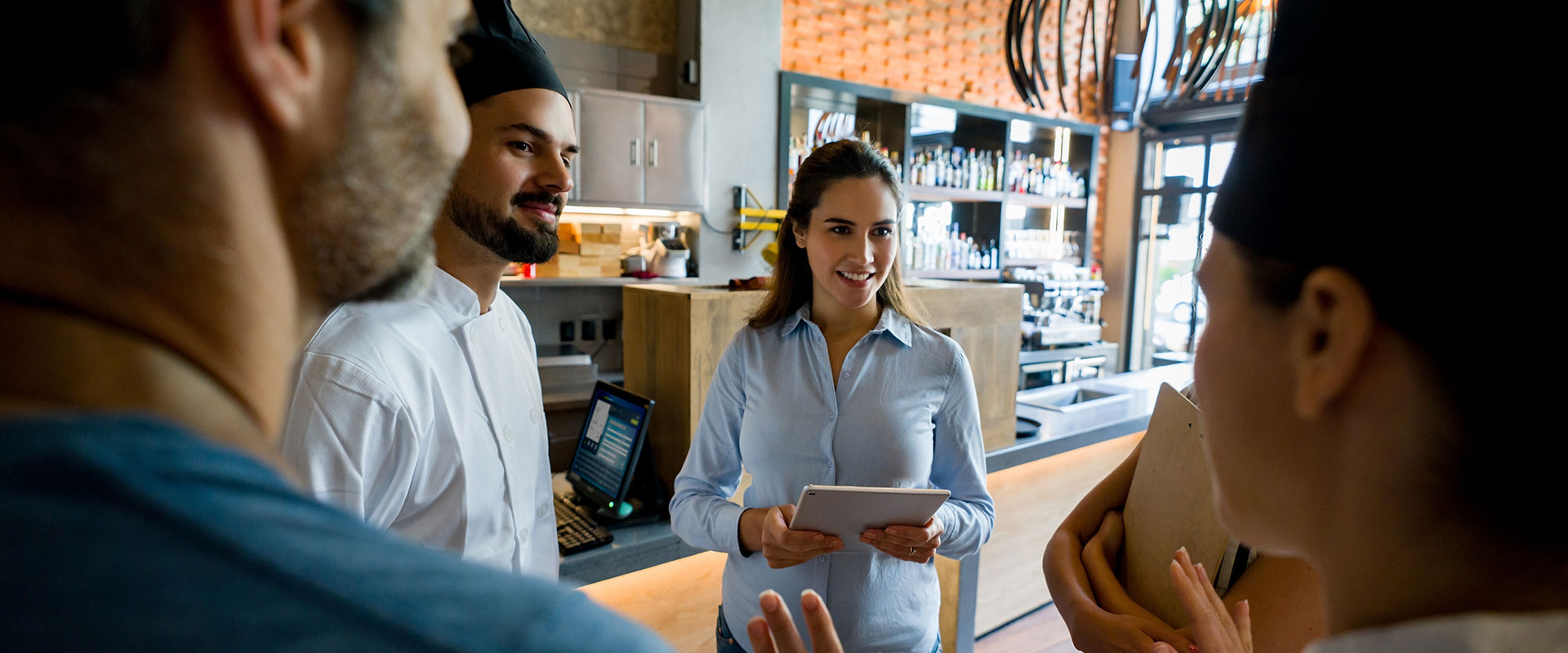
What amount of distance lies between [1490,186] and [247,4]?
0.61 meters

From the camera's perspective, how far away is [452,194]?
154 centimetres

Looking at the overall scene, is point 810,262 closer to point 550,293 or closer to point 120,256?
point 120,256

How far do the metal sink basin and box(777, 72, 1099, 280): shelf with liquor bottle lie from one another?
2.38 metres

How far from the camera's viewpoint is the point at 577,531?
2.03 metres

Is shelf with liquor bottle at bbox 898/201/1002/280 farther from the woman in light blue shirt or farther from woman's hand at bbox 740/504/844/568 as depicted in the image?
woman's hand at bbox 740/504/844/568

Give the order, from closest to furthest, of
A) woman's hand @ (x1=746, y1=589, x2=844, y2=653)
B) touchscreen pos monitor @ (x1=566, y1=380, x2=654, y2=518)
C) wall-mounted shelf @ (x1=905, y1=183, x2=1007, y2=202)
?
1. woman's hand @ (x1=746, y1=589, x2=844, y2=653)
2. touchscreen pos monitor @ (x1=566, y1=380, x2=654, y2=518)
3. wall-mounted shelf @ (x1=905, y1=183, x2=1007, y2=202)

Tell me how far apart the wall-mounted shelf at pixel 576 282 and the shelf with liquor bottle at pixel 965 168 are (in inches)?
41.8

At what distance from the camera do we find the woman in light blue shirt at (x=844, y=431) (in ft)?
5.57

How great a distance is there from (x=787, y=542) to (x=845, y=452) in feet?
0.95

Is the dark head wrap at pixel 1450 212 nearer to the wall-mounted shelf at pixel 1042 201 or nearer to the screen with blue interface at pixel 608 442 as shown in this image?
the screen with blue interface at pixel 608 442

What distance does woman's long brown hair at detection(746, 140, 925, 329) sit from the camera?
1923 millimetres

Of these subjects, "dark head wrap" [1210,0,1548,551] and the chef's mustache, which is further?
the chef's mustache

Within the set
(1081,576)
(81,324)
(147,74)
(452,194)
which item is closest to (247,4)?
(147,74)

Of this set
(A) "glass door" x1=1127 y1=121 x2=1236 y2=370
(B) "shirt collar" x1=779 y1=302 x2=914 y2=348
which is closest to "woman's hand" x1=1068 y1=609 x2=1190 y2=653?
(B) "shirt collar" x1=779 y1=302 x2=914 y2=348
